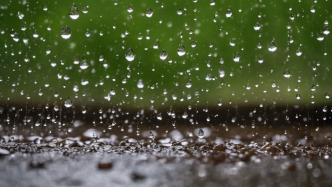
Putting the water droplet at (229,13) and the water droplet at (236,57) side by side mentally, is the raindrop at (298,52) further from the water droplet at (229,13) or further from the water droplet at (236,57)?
the water droplet at (229,13)

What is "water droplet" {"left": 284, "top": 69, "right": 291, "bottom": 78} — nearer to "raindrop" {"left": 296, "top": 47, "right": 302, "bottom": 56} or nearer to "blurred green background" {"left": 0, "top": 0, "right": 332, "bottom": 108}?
"blurred green background" {"left": 0, "top": 0, "right": 332, "bottom": 108}

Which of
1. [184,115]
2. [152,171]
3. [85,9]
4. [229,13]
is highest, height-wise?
[85,9]

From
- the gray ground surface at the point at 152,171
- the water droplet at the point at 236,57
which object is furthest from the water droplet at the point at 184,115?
the gray ground surface at the point at 152,171

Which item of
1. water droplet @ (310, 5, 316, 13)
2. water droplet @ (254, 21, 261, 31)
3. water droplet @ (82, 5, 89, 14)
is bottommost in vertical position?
water droplet @ (254, 21, 261, 31)

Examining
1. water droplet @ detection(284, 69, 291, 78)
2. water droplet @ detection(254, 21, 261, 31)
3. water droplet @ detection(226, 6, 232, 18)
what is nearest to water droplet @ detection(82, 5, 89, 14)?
water droplet @ detection(226, 6, 232, 18)

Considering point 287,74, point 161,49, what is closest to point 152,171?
point 161,49

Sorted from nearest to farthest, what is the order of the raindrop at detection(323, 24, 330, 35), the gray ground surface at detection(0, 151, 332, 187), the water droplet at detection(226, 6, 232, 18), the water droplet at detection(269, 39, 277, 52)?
the gray ground surface at detection(0, 151, 332, 187) → the water droplet at detection(226, 6, 232, 18) → the water droplet at detection(269, 39, 277, 52) → the raindrop at detection(323, 24, 330, 35)

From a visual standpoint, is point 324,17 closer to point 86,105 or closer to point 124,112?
point 124,112

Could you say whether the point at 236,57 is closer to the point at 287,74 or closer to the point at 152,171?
the point at 287,74

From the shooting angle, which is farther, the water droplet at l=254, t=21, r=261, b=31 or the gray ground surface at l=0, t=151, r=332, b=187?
the water droplet at l=254, t=21, r=261, b=31
